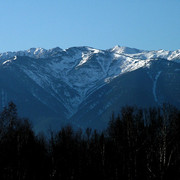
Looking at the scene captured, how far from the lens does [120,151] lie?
233 feet

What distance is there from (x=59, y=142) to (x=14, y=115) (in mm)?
16426

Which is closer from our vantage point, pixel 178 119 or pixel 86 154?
pixel 86 154

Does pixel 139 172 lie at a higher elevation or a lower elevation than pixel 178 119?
lower

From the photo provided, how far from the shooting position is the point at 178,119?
9238cm

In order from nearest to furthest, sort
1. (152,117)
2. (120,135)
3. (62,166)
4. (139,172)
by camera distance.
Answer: (139,172) → (62,166) → (120,135) → (152,117)

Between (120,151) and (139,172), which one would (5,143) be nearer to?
(120,151)

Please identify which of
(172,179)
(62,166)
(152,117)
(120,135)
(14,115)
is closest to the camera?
(172,179)

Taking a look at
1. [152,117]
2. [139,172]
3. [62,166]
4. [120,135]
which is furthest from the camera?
[152,117]

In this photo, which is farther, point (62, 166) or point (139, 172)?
point (62, 166)

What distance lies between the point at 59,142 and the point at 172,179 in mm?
36157

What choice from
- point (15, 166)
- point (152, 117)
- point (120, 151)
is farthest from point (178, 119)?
point (15, 166)

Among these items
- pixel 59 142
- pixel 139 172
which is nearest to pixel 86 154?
pixel 139 172

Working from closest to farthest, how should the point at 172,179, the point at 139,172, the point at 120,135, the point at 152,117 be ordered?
1. the point at 172,179
2. the point at 139,172
3. the point at 120,135
4. the point at 152,117

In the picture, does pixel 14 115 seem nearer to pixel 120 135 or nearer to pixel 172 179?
pixel 120 135
